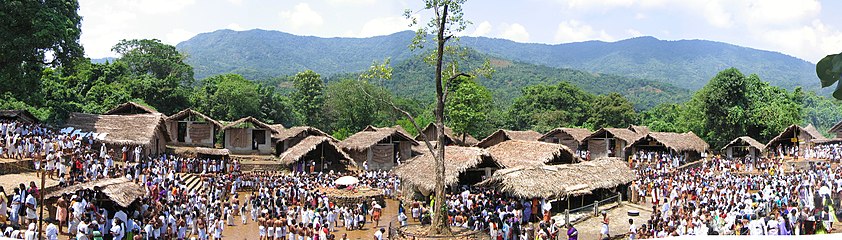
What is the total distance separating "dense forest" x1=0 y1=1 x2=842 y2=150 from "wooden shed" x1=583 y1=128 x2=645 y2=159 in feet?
17.1

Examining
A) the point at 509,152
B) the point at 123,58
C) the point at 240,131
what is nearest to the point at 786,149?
the point at 509,152

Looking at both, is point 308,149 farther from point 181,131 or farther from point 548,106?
point 548,106

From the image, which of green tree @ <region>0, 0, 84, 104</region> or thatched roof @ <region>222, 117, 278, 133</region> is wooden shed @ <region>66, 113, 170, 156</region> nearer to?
green tree @ <region>0, 0, 84, 104</region>

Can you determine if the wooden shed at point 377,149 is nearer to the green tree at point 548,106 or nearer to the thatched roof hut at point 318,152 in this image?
the thatched roof hut at point 318,152

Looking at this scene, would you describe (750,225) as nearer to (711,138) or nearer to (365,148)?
(365,148)

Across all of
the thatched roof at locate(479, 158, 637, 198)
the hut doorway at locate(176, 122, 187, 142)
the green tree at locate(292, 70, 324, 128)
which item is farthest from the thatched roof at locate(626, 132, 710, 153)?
the green tree at locate(292, 70, 324, 128)

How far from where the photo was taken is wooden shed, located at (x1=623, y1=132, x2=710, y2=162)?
31.0m

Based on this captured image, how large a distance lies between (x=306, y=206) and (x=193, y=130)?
677 inches

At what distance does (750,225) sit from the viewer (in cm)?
1271

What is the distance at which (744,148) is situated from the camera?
104 ft

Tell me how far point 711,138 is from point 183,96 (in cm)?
3144

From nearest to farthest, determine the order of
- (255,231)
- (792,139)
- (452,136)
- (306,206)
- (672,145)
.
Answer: (255,231) → (306,206) → (792,139) → (672,145) → (452,136)

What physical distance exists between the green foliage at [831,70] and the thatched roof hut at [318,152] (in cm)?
2632

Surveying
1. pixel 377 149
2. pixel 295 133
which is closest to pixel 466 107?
pixel 377 149
